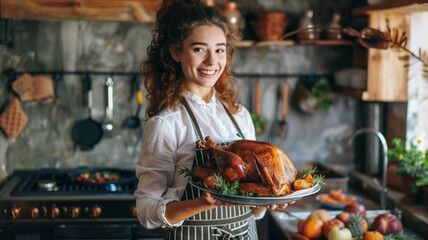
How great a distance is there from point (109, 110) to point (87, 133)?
0.22 metres

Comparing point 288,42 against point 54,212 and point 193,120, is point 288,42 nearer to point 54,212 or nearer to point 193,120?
point 193,120

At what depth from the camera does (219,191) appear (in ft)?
4.24

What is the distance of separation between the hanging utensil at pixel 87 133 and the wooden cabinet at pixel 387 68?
1.77 meters

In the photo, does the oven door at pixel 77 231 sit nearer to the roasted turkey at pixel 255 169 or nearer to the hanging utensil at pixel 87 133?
the hanging utensil at pixel 87 133

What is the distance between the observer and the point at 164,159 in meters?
1.61

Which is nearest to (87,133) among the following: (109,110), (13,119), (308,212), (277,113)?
(109,110)

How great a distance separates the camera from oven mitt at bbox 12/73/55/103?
3033mm

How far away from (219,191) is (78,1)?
71.4 inches

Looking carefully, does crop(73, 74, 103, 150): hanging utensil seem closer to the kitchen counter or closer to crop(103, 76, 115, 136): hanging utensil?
crop(103, 76, 115, 136): hanging utensil

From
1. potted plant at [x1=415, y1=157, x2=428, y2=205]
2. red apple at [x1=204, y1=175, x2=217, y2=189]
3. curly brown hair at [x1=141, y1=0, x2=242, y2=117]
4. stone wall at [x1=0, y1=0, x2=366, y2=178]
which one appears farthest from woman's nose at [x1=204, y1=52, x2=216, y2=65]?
stone wall at [x1=0, y1=0, x2=366, y2=178]

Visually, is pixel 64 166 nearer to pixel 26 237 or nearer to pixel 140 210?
pixel 26 237

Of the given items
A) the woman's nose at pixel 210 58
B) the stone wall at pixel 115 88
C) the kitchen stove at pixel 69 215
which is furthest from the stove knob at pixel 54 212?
the woman's nose at pixel 210 58

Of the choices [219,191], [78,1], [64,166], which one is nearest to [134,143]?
[64,166]

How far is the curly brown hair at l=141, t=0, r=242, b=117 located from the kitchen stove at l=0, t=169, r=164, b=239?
1.08m
